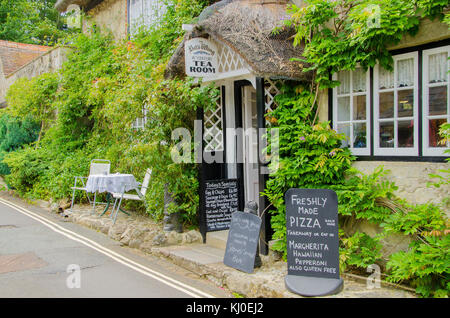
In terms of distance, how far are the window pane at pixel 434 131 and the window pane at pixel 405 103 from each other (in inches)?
11.7

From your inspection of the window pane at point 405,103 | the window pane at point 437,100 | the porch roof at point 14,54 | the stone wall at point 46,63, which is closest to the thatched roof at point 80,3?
the stone wall at point 46,63

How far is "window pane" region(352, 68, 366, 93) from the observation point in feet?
18.1

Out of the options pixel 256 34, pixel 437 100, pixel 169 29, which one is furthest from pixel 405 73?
pixel 169 29

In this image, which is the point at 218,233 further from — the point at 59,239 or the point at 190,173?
the point at 59,239

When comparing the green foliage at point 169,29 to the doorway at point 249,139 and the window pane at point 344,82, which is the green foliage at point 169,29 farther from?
the window pane at point 344,82

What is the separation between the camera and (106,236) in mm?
7996

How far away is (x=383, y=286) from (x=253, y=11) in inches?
172

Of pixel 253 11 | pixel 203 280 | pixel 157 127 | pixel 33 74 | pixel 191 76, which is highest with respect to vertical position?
pixel 33 74

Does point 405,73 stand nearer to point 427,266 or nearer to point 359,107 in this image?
point 359,107

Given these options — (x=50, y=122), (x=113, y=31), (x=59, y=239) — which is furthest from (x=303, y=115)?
(x=50, y=122)

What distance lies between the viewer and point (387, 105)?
5273mm

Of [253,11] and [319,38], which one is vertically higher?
[253,11]

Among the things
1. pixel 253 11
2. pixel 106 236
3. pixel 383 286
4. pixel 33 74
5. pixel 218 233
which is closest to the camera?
pixel 383 286

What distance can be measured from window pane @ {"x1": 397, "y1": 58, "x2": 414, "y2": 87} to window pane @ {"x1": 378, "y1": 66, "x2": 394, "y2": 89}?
9 centimetres
